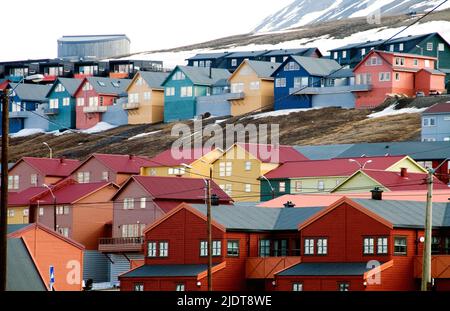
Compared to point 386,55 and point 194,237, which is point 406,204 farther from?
point 386,55

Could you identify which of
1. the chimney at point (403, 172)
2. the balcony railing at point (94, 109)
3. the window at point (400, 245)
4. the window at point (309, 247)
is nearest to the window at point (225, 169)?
the chimney at point (403, 172)

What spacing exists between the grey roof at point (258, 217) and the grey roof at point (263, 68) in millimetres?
94038

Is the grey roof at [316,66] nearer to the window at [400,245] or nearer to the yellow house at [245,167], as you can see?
the yellow house at [245,167]

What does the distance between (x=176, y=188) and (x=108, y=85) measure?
10101 centimetres

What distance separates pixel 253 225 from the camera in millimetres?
71250

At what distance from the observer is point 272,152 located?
11494 centimetres

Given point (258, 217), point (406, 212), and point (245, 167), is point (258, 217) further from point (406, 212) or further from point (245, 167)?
point (245, 167)

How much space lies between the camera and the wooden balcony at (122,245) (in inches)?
3570

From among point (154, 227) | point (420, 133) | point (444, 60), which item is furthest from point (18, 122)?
point (154, 227)

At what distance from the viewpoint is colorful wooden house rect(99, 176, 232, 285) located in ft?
302

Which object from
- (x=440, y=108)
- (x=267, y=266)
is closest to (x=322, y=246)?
(x=267, y=266)

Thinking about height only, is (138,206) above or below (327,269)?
above

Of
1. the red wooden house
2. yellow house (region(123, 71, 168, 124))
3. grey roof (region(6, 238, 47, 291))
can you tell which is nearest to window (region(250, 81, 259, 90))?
yellow house (region(123, 71, 168, 124))

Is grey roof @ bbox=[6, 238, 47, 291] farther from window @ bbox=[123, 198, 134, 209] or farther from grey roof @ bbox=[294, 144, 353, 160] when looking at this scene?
grey roof @ bbox=[294, 144, 353, 160]
